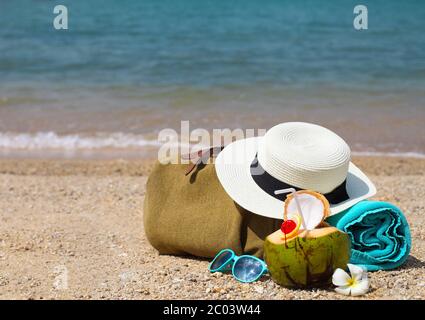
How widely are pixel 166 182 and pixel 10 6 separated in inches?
628

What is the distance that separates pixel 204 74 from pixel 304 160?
25.7 feet

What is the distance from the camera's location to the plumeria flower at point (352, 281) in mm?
3438

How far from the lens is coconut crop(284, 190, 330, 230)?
3.48 meters

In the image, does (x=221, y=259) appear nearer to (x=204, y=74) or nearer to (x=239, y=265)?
(x=239, y=265)

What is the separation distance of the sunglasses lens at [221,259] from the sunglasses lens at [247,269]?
0.31ft

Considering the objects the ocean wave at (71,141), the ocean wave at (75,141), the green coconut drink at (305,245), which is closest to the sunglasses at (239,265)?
the green coconut drink at (305,245)

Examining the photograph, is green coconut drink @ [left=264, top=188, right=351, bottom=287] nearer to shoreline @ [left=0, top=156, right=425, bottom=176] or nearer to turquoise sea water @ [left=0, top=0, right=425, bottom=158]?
shoreline @ [left=0, top=156, right=425, bottom=176]

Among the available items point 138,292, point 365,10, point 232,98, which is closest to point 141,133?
point 232,98

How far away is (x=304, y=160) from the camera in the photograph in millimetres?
3660

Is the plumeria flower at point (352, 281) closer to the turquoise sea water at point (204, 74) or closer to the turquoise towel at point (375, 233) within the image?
the turquoise towel at point (375, 233)

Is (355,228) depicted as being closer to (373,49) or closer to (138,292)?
(138,292)

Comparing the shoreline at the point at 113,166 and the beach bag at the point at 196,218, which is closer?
the beach bag at the point at 196,218

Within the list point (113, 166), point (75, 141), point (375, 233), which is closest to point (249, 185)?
point (375, 233)

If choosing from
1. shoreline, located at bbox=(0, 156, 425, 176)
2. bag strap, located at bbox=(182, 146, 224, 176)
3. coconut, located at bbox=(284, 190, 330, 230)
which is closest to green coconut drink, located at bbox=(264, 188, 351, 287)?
coconut, located at bbox=(284, 190, 330, 230)
